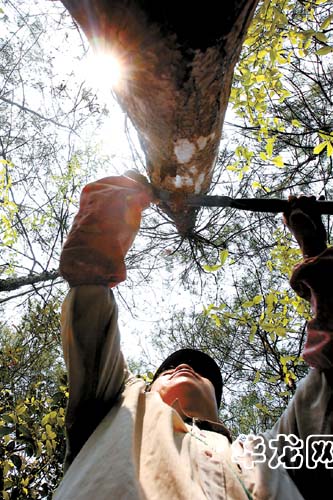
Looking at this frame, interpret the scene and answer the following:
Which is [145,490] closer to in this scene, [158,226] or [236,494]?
[236,494]

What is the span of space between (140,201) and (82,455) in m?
1.05

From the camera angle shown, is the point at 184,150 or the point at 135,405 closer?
the point at 135,405

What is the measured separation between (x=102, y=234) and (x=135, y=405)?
2.31 feet

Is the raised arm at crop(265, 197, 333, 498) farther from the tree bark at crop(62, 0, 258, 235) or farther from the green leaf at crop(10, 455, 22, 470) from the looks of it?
the green leaf at crop(10, 455, 22, 470)

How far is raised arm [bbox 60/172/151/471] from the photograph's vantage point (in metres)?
1.33

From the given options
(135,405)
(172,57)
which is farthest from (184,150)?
(135,405)

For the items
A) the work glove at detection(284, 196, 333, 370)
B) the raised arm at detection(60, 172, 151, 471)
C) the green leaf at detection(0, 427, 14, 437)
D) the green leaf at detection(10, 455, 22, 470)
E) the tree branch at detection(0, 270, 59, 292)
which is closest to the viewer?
the work glove at detection(284, 196, 333, 370)

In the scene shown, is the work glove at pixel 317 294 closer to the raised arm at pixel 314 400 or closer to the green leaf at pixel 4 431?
the raised arm at pixel 314 400

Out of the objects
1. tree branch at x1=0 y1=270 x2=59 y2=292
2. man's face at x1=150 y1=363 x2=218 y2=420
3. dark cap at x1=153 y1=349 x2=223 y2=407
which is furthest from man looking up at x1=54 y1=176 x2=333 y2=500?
tree branch at x1=0 y1=270 x2=59 y2=292

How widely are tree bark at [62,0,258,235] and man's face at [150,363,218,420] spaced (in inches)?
49.5

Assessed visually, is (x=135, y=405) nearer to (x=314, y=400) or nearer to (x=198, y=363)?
(x=314, y=400)

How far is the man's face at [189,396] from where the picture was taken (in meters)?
1.84

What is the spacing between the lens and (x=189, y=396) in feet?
6.10

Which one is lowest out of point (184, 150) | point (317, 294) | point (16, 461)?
point (16, 461)
